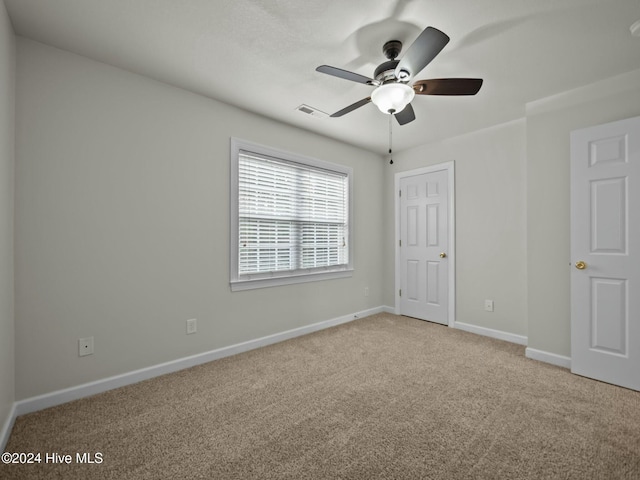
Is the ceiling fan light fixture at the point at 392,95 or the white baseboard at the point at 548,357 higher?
the ceiling fan light fixture at the point at 392,95

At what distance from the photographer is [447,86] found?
1.96m

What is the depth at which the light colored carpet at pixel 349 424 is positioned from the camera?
151 centimetres

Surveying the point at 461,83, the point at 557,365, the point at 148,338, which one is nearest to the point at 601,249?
the point at 557,365

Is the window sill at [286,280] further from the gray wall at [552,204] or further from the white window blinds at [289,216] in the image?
the gray wall at [552,204]

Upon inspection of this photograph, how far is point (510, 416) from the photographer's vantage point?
194 centimetres

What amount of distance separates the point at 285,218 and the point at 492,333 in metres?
2.75

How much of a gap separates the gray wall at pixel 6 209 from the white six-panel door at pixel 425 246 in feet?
13.3

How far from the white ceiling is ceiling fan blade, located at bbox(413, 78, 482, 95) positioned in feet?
1.05

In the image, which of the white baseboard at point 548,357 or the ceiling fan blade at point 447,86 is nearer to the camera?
the ceiling fan blade at point 447,86

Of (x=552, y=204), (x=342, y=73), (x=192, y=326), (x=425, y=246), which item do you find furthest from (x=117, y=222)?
(x=552, y=204)

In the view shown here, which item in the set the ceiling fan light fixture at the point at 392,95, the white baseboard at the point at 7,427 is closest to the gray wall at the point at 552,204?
→ the ceiling fan light fixture at the point at 392,95

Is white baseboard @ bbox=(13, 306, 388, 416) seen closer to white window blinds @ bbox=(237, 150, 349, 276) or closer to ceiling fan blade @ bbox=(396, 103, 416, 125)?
white window blinds @ bbox=(237, 150, 349, 276)

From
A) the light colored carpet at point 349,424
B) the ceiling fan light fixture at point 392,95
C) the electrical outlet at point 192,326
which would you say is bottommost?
the light colored carpet at point 349,424

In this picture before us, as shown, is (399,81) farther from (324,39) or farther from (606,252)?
(606,252)
